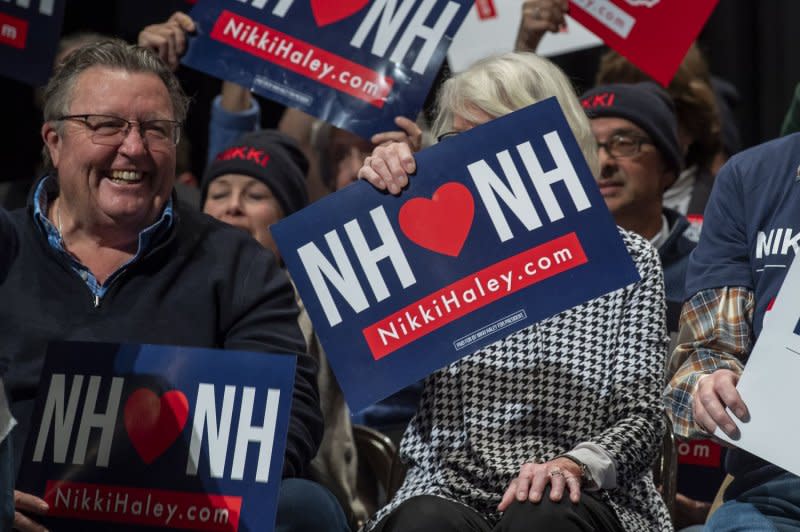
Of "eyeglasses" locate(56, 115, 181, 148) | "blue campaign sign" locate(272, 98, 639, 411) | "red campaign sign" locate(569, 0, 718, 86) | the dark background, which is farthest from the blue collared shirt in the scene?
the dark background

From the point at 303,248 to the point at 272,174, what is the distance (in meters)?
1.29

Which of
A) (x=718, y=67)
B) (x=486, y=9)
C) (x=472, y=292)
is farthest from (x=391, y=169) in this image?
(x=718, y=67)

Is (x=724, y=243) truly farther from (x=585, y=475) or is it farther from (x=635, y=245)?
(x=585, y=475)

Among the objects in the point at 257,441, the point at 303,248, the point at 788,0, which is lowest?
the point at 257,441

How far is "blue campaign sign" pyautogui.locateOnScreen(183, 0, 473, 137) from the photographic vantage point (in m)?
3.12

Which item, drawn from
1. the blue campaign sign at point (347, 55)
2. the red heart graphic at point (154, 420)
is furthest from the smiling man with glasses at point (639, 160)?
the red heart graphic at point (154, 420)

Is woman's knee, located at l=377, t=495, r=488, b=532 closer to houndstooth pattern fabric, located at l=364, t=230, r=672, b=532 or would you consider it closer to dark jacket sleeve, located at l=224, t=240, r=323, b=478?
houndstooth pattern fabric, located at l=364, t=230, r=672, b=532

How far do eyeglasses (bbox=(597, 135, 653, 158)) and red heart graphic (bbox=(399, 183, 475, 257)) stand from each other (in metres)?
1.24

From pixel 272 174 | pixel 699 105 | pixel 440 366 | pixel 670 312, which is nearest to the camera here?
pixel 440 366

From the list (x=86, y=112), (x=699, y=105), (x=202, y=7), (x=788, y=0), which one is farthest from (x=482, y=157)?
(x=788, y=0)

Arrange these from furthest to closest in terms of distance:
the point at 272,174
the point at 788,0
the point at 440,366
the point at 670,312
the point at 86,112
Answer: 1. the point at 788,0
2. the point at 272,174
3. the point at 670,312
4. the point at 86,112
5. the point at 440,366

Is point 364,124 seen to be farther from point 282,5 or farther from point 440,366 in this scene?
point 440,366

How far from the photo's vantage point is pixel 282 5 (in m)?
3.19

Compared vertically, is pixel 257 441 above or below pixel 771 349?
below
